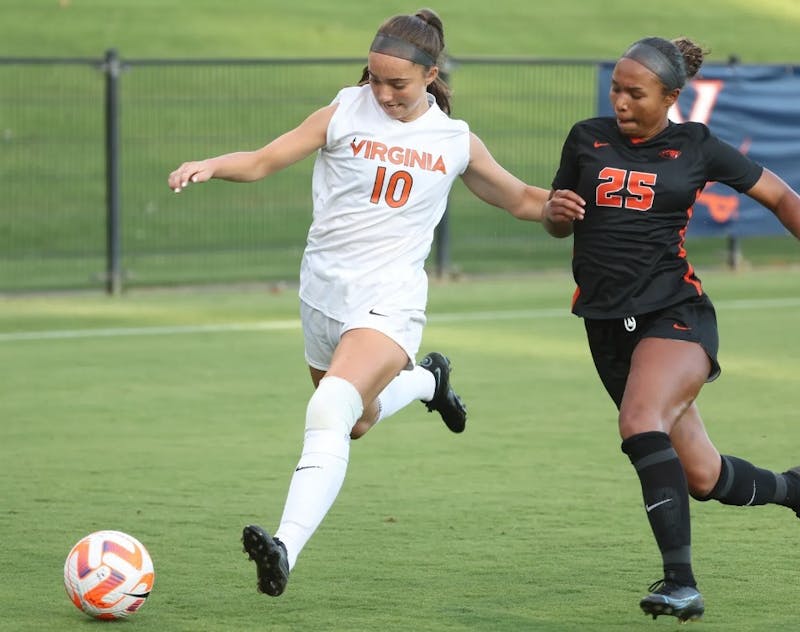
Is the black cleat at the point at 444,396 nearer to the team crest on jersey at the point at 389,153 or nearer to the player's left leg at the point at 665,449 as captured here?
the team crest on jersey at the point at 389,153

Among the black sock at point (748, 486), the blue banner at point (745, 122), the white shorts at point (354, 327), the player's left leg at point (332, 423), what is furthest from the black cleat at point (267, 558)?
the blue banner at point (745, 122)

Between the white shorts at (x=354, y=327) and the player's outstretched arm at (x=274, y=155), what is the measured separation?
52cm

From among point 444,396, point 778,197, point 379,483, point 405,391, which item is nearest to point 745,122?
point 444,396

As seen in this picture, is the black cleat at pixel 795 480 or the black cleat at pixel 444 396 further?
the black cleat at pixel 444 396

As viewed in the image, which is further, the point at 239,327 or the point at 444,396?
the point at 239,327

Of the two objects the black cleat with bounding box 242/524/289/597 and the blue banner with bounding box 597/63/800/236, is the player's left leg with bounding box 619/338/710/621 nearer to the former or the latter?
the black cleat with bounding box 242/524/289/597

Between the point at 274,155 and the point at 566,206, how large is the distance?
3.36 feet

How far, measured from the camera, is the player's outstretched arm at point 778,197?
5.93 m

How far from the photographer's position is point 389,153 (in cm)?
597

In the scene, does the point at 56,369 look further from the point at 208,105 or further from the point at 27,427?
the point at 208,105

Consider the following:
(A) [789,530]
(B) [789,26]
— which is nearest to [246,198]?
(A) [789,530]

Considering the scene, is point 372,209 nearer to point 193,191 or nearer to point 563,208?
point 563,208

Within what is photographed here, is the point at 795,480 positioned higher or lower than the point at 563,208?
lower

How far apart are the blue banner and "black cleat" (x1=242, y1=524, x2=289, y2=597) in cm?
1152
